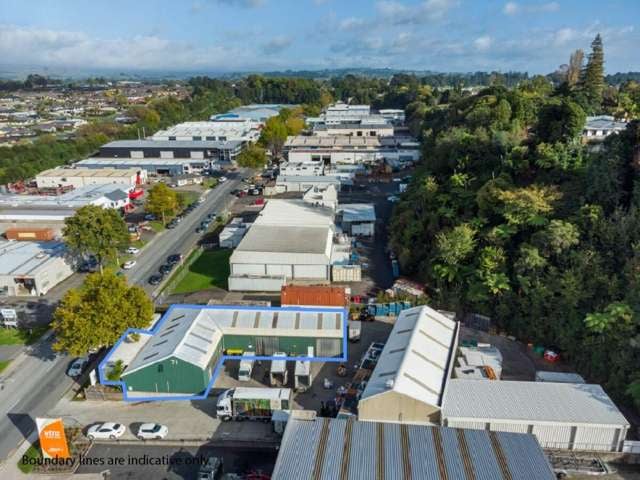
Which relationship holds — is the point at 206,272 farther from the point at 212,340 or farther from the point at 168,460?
the point at 168,460

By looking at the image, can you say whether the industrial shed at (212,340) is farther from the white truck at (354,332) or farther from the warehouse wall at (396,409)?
the warehouse wall at (396,409)

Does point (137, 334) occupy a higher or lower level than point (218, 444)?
higher

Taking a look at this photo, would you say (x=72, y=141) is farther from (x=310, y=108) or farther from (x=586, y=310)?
(x=586, y=310)

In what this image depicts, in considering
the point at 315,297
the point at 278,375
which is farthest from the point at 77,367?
the point at 315,297

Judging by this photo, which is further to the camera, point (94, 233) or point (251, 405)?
point (94, 233)

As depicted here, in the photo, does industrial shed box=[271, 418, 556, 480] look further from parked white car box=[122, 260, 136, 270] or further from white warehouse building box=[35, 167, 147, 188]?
white warehouse building box=[35, 167, 147, 188]

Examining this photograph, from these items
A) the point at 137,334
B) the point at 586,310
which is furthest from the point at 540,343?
the point at 137,334
